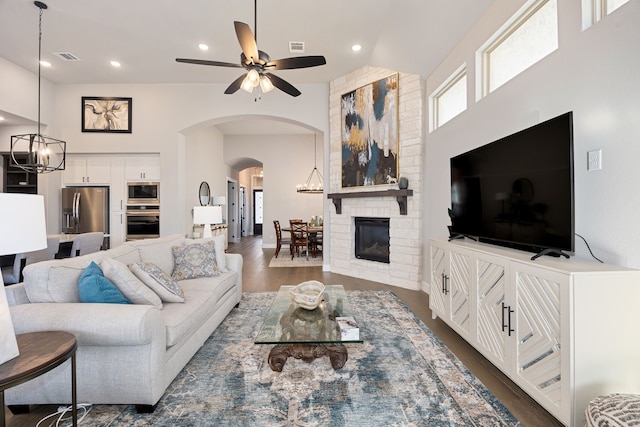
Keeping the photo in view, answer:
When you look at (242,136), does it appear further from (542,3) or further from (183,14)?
(542,3)

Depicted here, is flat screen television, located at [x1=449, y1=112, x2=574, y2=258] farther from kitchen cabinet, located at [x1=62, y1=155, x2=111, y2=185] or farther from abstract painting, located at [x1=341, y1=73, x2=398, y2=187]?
kitchen cabinet, located at [x1=62, y1=155, x2=111, y2=185]

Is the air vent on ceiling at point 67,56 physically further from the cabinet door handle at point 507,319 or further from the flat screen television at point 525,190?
the cabinet door handle at point 507,319

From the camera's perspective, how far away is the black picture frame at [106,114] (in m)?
6.05

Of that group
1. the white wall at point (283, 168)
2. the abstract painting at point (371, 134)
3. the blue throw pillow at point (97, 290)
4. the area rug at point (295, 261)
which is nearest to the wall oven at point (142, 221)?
the area rug at point (295, 261)

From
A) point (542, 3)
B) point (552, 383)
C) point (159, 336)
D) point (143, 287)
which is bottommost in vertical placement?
point (552, 383)

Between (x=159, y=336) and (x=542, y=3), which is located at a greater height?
(x=542, y=3)

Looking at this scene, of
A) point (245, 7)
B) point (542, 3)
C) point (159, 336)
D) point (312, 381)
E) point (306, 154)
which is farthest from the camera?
point (306, 154)

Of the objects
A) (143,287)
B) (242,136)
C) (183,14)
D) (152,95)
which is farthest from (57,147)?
(143,287)

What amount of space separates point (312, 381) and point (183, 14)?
4481mm

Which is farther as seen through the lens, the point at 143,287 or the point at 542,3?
the point at 542,3

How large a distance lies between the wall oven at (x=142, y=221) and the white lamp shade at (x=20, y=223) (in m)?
5.01

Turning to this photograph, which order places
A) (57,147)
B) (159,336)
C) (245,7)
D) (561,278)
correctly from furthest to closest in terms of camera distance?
(57,147), (245,7), (159,336), (561,278)

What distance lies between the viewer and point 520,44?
2.69 metres

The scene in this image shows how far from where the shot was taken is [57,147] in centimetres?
601
